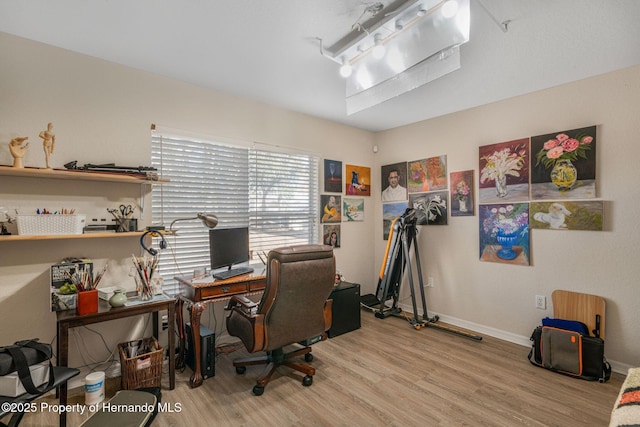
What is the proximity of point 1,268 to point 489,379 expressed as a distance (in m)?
3.62

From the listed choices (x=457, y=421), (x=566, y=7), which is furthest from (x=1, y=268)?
(x=566, y=7)

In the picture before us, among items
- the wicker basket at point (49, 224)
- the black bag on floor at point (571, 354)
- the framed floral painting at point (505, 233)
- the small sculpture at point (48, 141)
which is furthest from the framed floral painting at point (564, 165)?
the small sculpture at point (48, 141)

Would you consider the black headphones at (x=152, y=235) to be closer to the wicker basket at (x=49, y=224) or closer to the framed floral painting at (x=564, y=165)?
the wicker basket at (x=49, y=224)

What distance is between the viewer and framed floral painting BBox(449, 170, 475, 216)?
11.4 ft

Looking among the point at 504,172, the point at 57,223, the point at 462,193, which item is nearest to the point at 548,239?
the point at 504,172

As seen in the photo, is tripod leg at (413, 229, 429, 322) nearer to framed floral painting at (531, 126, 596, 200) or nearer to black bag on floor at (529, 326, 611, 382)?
black bag on floor at (529, 326, 611, 382)

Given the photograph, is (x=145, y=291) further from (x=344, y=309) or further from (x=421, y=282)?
(x=421, y=282)

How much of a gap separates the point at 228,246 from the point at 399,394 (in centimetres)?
183

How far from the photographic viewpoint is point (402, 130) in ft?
13.8

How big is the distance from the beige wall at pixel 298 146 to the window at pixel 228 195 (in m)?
0.17

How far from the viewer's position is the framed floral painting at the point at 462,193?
3.48m

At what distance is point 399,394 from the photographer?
2.27 m

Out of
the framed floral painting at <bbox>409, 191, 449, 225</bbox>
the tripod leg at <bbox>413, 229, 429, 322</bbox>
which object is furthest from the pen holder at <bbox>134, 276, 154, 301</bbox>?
the framed floral painting at <bbox>409, 191, 449, 225</bbox>

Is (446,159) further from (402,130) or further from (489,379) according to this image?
(489,379)
